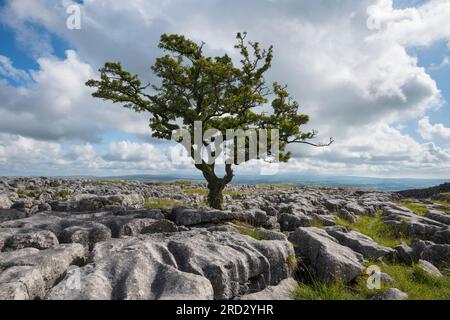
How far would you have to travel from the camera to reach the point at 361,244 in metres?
Answer: 15.9

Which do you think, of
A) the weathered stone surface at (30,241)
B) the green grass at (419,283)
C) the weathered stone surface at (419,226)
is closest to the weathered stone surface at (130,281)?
the weathered stone surface at (30,241)

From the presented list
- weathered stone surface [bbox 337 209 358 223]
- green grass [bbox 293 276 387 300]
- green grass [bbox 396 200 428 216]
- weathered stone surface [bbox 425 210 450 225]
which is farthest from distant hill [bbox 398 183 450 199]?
green grass [bbox 293 276 387 300]

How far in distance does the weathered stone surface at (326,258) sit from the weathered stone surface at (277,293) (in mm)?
1532

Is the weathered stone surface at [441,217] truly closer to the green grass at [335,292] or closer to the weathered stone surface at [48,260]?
the green grass at [335,292]

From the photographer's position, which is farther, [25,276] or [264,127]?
[264,127]

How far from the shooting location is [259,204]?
34.4 metres

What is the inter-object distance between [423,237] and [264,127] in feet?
47.7

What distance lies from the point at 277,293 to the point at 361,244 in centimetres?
813

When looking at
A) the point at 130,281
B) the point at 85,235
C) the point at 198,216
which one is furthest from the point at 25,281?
the point at 198,216

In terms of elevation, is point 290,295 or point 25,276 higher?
point 25,276

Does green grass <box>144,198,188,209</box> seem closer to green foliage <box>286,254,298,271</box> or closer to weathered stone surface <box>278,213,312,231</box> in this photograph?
weathered stone surface <box>278,213,312,231</box>

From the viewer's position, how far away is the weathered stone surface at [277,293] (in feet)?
30.2
